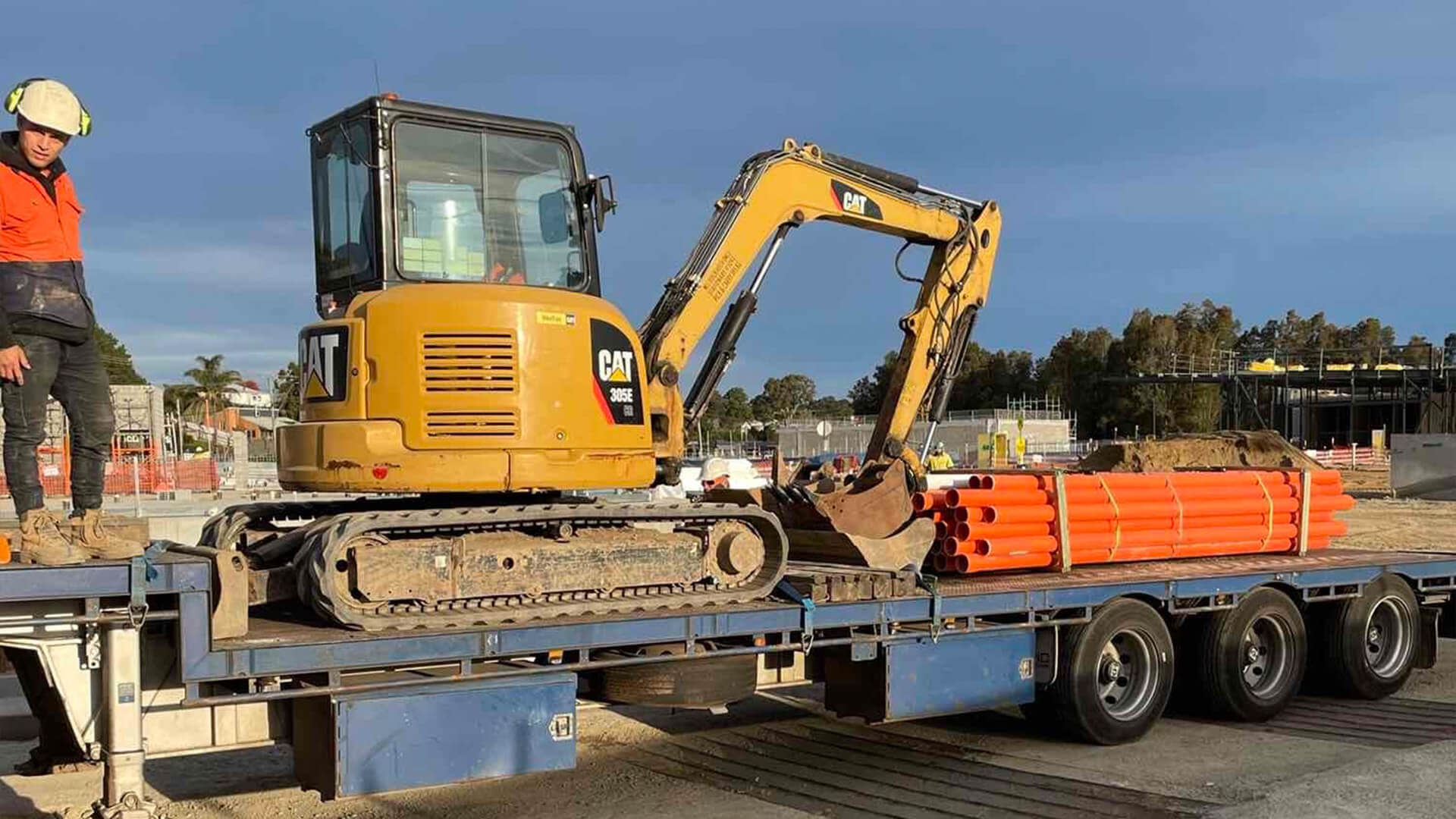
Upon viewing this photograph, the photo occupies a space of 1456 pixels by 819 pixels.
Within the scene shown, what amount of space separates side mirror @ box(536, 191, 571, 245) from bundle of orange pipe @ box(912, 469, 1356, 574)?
11.4 ft

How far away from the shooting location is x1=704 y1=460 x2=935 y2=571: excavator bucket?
9.23m

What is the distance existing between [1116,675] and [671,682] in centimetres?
379

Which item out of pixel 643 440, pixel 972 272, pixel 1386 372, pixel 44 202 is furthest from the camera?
pixel 1386 372

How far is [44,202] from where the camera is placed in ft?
20.1

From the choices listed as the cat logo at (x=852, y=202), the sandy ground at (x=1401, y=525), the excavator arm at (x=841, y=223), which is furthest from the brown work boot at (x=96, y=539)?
the sandy ground at (x=1401, y=525)

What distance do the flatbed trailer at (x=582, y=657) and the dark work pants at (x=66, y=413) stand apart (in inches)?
28.2

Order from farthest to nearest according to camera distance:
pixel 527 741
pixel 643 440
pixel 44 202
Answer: pixel 643 440 → pixel 527 741 → pixel 44 202

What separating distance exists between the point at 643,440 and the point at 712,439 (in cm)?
7298

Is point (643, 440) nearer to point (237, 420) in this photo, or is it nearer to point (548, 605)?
point (548, 605)

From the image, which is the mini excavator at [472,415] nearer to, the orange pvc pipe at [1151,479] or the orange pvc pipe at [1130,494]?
the orange pvc pipe at [1130,494]

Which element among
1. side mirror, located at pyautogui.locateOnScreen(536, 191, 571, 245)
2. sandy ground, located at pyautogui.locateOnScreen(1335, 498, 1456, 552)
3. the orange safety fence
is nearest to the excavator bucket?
side mirror, located at pyautogui.locateOnScreen(536, 191, 571, 245)

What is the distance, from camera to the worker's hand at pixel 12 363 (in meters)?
5.87

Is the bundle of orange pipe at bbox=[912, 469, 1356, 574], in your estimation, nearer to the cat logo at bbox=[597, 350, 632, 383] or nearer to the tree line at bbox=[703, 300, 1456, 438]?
the cat logo at bbox=[597, 350, 632, 383]

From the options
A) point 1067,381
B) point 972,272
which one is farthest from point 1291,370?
point 972,272
